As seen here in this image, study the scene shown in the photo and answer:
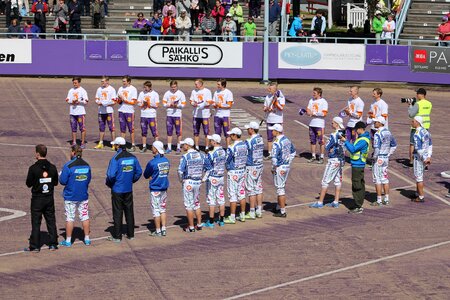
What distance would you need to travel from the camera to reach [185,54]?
44.1 m

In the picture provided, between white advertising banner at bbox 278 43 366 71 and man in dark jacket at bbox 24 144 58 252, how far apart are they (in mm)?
25210

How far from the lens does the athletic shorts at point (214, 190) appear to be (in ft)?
71.6

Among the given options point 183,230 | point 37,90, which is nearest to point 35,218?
point 183,230

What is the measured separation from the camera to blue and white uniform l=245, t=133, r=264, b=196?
2280 cm

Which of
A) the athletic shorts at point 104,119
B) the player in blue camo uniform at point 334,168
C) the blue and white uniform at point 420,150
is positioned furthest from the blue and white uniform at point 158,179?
the athletic shorts at point 104,119

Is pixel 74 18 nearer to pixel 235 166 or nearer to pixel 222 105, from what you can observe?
pixel 222 105

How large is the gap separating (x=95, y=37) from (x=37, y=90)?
6.86 m

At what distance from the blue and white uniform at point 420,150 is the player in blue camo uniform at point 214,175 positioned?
5.20m

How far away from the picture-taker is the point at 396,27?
48.9 m

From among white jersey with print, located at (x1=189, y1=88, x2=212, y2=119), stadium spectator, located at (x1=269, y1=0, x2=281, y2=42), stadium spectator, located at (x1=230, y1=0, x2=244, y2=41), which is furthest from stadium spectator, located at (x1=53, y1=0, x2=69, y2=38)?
white jersey with print, located at (x1=189, y1=88, x2=212, y2=119)

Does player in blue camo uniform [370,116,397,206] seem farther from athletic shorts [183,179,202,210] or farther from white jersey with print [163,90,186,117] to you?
white jersey with print [163,90,186,117]

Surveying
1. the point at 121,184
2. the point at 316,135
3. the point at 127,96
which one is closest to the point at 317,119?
the point at 316,135

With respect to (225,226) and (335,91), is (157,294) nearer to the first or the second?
(225,226)

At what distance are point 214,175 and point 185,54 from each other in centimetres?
2284
